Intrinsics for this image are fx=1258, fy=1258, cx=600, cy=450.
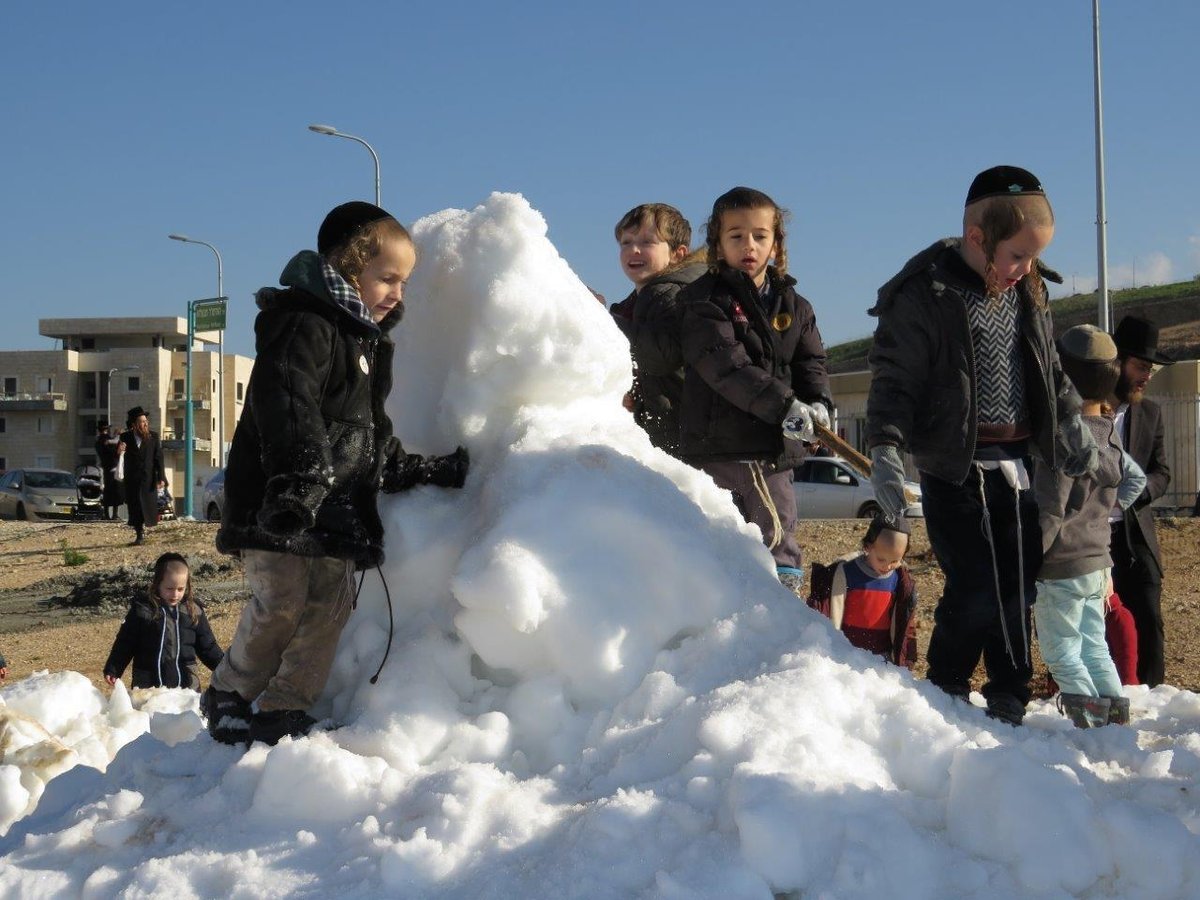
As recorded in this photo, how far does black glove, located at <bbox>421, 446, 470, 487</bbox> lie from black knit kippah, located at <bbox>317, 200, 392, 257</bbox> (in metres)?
0.63

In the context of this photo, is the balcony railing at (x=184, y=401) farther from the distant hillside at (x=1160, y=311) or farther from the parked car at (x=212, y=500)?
the parked car at (x=212, y=500)

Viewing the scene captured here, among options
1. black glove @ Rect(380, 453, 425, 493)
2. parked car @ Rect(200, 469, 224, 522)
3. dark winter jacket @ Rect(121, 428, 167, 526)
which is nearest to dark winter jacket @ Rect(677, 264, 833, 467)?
black glove @ Rect(380, 453, 425, 493)

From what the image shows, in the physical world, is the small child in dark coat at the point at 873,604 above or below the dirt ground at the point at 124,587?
above

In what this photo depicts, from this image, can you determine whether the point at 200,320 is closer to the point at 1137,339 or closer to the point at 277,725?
the point at 1137,339

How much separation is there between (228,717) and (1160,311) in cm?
5732

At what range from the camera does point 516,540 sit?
307cm

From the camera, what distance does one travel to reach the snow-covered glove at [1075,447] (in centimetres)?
384

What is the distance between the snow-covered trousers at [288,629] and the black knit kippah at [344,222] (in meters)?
0.82

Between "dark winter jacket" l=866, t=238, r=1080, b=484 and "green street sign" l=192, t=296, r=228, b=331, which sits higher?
"green street sign" l=192, t=296, r=228, b=331

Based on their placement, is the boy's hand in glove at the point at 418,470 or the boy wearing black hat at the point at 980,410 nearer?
the boy's hand in glove at the point at 418,470

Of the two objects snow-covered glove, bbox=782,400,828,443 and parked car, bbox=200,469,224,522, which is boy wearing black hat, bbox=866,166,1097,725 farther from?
parked car, bbox=200,469,224,522

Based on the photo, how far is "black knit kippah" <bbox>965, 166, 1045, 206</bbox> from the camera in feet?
12.0

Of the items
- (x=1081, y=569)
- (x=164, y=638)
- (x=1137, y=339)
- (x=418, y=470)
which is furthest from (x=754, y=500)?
(x=164, y=638)

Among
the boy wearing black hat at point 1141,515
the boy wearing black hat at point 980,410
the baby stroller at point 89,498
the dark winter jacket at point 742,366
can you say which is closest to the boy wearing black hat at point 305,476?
the dark winter jacket at point 742,366
